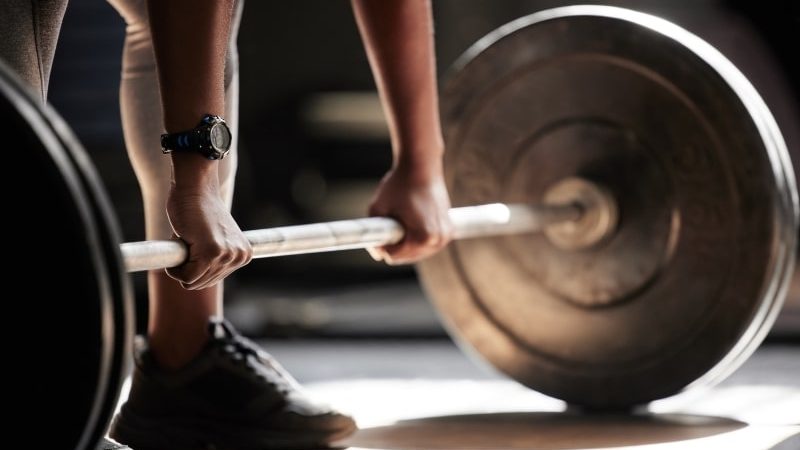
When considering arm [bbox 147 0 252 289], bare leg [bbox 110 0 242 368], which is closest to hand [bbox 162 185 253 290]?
arm [bbox 147 0 252 289]

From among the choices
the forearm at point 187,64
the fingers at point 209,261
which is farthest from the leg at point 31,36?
the fingers at point 209,261

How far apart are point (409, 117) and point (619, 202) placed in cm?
35

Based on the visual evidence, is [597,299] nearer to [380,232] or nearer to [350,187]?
[380,232]

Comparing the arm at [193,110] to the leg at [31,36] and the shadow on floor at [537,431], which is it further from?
the shadow on floor at [537,431]

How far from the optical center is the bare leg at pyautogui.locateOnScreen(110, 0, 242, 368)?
1.43 meters

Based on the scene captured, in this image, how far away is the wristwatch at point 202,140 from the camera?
45.1 inches

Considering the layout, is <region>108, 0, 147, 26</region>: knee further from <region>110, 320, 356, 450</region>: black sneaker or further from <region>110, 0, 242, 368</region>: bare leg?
<region>110, 320, 356, 450</region>: black sneaker

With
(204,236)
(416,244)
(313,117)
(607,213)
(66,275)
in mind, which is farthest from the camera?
(313,117)

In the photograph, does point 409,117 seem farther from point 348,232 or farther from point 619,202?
point 619,202

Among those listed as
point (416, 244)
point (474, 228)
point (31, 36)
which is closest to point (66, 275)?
point (31, 36)

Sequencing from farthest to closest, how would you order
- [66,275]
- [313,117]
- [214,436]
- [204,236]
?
[313,117] → [214,436] → [204,236] → [66,275]

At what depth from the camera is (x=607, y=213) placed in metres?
1.75

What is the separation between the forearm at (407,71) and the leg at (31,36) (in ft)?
1.59

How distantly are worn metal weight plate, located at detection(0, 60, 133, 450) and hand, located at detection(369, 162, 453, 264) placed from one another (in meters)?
0.69
